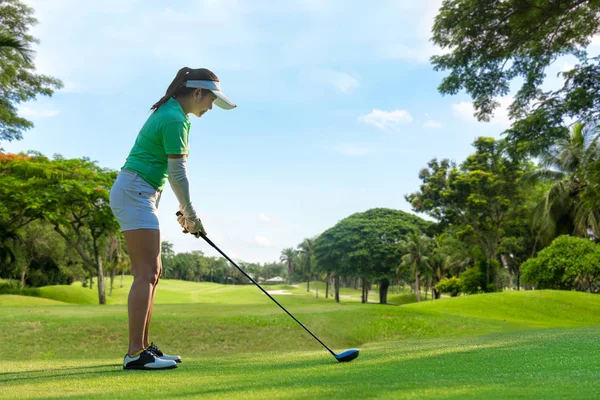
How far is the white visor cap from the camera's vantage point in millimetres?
4902

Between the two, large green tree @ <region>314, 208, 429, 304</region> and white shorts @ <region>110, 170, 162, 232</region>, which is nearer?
white shorts @ <region>110, 170, 162, 232</region>

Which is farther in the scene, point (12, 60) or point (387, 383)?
point (12, 60)

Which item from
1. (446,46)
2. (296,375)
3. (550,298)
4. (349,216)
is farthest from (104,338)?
(349,216)

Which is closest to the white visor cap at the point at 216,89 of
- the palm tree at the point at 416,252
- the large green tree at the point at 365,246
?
the palm tree at the point at 416,252

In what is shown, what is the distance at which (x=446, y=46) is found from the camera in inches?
695

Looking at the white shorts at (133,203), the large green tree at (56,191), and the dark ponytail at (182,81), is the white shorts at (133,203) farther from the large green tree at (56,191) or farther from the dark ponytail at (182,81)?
the large green tree at (56,191)

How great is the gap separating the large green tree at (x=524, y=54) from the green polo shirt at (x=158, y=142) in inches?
564

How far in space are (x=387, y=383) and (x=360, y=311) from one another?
1271 centimetres

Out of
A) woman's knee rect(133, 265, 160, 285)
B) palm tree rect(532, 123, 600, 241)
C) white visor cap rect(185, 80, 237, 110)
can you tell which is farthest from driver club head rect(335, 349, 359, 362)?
palm tree rect(532, 123, 600, 241)

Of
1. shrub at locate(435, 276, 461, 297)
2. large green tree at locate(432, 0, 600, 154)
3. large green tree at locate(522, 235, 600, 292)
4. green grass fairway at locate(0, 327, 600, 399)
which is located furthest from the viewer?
shrub at locate(435, 276, 461, 297)

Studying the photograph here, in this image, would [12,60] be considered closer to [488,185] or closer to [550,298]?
[550,298]

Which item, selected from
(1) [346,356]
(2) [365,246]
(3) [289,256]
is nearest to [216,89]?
(1) [346,356]

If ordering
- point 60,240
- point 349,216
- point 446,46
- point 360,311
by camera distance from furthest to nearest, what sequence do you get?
1. point 349,216
2. point 60,240
3. point 446,46
4. point 360,311

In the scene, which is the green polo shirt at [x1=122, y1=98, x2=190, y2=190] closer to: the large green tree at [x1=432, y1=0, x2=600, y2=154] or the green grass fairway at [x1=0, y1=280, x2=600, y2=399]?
the green grass fairway at [x1=0, y1=280, x2=600, y2=399]
